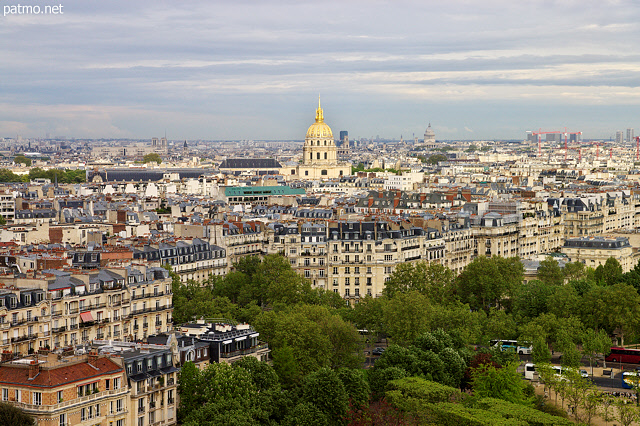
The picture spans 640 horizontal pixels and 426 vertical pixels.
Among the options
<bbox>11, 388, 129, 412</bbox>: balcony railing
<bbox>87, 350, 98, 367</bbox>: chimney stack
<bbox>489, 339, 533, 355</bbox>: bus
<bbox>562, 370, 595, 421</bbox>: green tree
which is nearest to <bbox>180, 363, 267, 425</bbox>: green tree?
<bbox>11, 388, 129, 412</bbox>: balcony railing

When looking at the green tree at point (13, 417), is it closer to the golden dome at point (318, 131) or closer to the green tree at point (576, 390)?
the green tree at point (576, 390)

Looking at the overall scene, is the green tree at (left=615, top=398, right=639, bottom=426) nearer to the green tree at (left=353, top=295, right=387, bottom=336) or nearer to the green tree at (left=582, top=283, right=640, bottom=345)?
the green tree at (left=582, top=283, right=640, bottom=345)

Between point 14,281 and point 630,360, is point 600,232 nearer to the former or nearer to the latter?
point 630,360

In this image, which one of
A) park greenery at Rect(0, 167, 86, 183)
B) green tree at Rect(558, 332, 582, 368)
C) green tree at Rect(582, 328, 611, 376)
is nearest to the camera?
green tree at Rect(558, 332, 582, 368)

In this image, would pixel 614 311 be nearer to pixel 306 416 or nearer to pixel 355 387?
pixel 355 387

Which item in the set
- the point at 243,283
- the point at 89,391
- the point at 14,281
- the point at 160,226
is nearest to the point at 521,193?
the point at 160,226

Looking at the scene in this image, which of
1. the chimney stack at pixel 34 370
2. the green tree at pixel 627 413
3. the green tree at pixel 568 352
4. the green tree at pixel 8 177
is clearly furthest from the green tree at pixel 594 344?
the green tree at pixel 8 177

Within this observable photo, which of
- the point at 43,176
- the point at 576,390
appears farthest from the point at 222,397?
the point at 43,176
